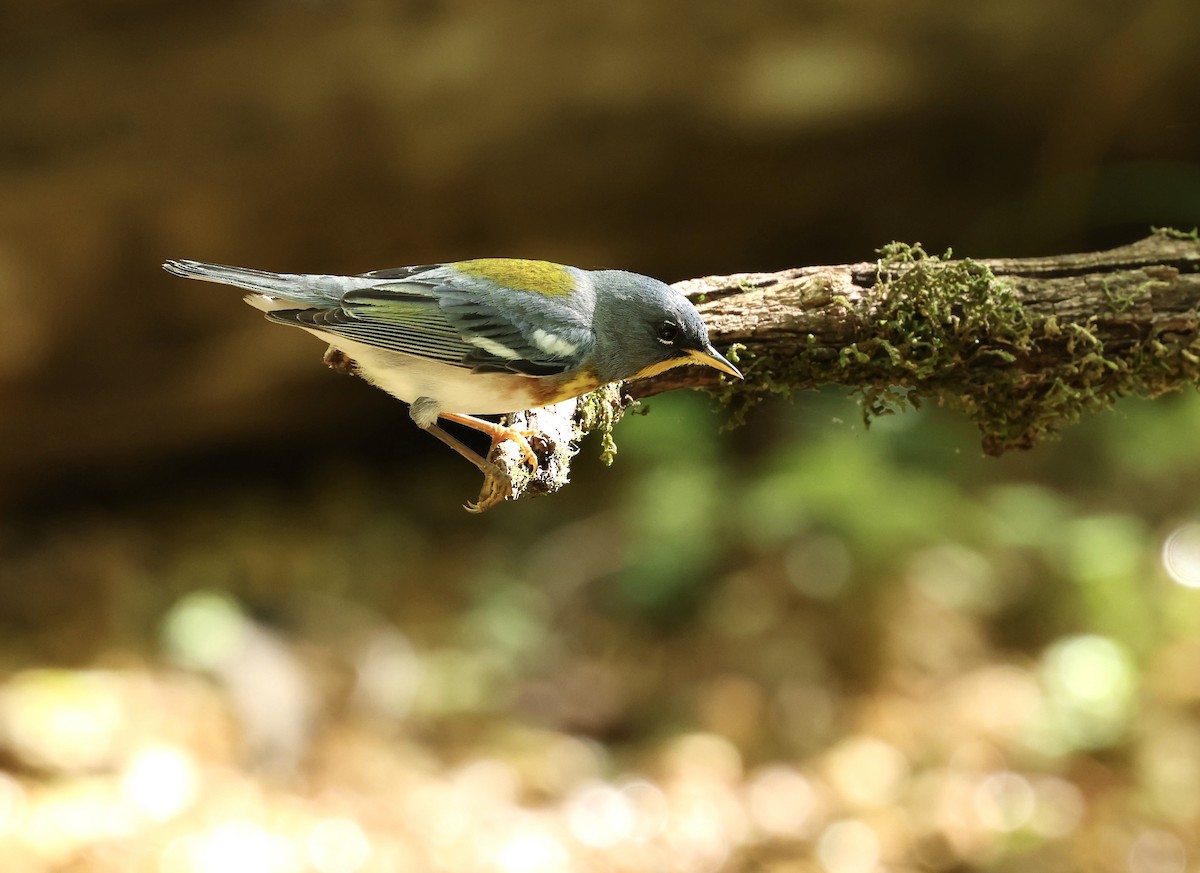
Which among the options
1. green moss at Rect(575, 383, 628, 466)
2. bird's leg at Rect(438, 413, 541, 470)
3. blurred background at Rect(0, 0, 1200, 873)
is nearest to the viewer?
bird's leg at Rect(438, 413, 541, 470)

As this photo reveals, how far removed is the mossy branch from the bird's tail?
0.87 meters

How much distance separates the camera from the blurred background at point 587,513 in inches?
253

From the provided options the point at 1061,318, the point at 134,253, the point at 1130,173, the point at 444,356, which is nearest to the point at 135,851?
the point at 444,356

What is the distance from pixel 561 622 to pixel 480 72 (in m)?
4.22

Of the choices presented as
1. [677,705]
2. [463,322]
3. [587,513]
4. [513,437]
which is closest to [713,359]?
[513,437]

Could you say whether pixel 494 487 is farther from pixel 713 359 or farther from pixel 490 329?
pixel 713 359

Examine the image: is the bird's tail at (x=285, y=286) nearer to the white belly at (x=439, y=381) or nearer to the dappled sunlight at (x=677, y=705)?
the white belly at (x=439, y=381)

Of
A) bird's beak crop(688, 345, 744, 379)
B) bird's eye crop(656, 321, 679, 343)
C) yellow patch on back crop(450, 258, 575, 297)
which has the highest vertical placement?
yellow patch on back crop(450, 258, 575, 297)

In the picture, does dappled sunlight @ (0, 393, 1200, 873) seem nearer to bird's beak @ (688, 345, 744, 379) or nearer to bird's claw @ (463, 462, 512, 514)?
bird's claw @ (463, 462, 512, 514)

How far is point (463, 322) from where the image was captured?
4000 millimetres

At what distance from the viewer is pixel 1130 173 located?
888cm

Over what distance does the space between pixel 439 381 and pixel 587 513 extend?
5738 mm

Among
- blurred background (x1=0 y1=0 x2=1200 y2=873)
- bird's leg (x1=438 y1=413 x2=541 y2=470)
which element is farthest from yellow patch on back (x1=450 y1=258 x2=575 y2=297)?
blurred background (x1=0 y1=0 x2=1200 y2=873)

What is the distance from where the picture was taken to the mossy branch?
3893 millimetres
